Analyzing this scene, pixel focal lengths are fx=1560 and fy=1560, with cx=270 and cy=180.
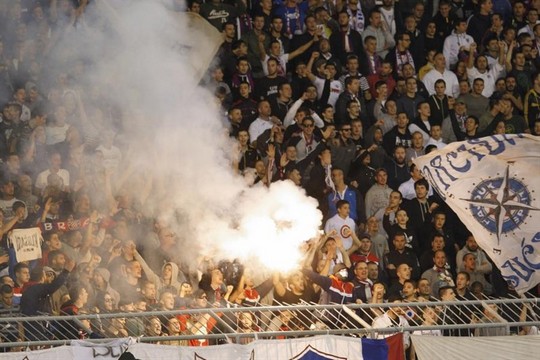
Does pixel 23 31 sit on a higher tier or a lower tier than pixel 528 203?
higher

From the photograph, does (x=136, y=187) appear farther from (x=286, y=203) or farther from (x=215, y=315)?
(x=215, y=315)

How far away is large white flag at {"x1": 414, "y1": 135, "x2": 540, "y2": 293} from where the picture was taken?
17.8 m

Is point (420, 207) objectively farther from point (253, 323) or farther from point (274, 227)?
point (253, 323)

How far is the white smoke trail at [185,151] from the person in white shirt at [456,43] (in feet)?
14.1

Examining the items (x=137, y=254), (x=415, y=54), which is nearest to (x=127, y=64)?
(x=137, y=254)

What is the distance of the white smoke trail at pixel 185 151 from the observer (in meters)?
18.0

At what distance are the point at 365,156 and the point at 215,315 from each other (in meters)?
5.25

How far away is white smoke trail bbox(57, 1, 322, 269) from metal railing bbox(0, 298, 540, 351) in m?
1.31

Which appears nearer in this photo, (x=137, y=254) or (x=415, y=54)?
(x=137, y=254)

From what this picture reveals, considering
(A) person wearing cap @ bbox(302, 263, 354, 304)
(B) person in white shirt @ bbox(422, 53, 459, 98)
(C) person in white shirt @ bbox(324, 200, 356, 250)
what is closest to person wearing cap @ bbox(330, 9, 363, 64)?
(B) person in white shirt @ bbox(422, 53, 459, 98)

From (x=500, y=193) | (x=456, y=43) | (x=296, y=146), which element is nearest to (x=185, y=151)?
(x=296, y=146)

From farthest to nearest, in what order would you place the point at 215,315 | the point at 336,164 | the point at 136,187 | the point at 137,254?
1. the point at 336,164
2. the point at 136,187
3. the point at 137,254
4. the point at 215,315

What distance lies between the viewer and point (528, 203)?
58.7ft

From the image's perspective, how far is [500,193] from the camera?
706 inches
